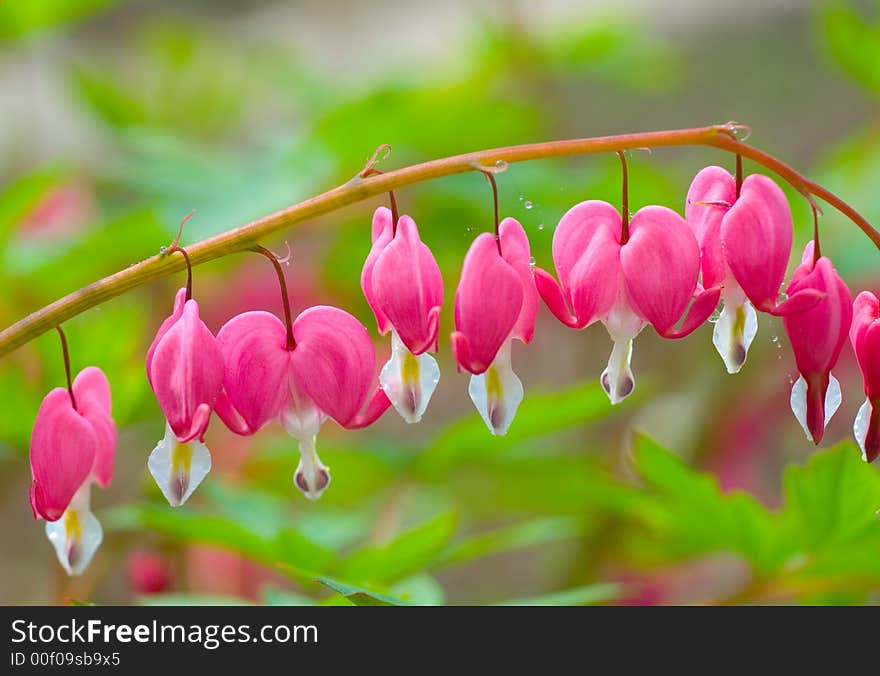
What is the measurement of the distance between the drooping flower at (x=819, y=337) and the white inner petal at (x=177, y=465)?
1.26 ft

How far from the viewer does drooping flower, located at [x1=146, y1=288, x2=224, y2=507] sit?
67 cm

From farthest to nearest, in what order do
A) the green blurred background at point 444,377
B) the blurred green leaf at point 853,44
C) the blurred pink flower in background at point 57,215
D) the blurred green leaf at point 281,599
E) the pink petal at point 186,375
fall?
1. the blurred pink flower in background at point 57,215
2. the blurred green leaf at point 853,44
3. the green blurred background at point 444,377
4. the blurred green leaf at point 281,599
5. the pink petal at point 186,375

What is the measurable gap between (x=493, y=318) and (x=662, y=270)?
0.11 m

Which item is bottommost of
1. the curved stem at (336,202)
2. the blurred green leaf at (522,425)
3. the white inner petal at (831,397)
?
the white inner petal at (831,397)

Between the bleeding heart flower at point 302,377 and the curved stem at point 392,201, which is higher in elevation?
the curved stem at point 392,201

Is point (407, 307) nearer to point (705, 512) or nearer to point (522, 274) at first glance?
point (522, 274)

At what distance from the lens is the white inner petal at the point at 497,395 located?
0.70m

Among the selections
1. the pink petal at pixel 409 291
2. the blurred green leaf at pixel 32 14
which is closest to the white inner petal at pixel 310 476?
the pink petal at pixel 409 291

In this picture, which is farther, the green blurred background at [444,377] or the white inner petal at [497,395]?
the green blurred background at [444,377]

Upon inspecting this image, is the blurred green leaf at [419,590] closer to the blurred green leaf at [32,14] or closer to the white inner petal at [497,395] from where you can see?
the white inner petal at [497,395]

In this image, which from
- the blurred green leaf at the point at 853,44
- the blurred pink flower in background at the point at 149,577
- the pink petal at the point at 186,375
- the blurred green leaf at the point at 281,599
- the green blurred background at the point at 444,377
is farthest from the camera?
the blurred green leaf at the point at 853,44

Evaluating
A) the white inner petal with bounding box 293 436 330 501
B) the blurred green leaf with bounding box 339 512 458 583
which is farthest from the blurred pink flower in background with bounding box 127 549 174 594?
the white inner petal with bounding box 293 436 330 501

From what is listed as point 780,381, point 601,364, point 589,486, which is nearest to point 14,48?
point 601,364

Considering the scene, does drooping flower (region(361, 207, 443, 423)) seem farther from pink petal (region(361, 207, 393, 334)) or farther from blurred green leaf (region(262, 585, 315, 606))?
blurred green leaf (region(262, 585, 315, 606))
